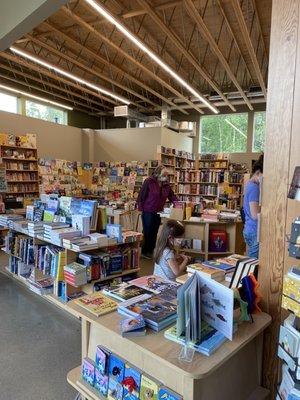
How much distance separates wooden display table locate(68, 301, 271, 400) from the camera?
123cm

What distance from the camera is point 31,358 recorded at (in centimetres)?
252

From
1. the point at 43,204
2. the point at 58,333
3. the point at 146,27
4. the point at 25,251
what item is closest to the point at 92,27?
the point at 146,27

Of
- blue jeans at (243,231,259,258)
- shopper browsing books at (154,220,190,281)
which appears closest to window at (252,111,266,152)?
blue jeans at (243,231,259,258)

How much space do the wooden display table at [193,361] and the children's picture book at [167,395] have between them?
26mm

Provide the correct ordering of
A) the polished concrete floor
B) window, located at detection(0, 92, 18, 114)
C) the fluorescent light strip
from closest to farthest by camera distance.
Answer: the polished concrete floor, the fluorescent light strip, window, located at detection(0, 92, 18, 114)

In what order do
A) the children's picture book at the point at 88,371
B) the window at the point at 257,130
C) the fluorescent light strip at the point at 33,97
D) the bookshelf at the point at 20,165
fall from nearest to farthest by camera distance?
the children's picture book at the point at 88,371, the bookshelf at the point at 20,165, the fluorescent light strip at the point at 33,97, the window at the point at 257,130

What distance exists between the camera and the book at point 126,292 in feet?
5.93

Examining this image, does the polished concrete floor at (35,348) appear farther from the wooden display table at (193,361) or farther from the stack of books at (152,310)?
the stack of books at (152,310)

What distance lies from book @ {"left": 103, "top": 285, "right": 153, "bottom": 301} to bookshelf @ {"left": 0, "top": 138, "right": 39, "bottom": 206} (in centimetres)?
633

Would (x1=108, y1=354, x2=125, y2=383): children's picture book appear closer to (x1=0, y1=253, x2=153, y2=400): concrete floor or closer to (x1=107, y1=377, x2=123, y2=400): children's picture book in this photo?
(x1=107, y1=377, x2=123, y2=400): children's picture book

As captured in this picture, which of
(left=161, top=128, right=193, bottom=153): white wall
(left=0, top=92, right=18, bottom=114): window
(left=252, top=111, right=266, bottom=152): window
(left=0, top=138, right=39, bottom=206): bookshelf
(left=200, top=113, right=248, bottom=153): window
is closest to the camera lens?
(left=0, top=138, right=39, bottom=206): bookshelf

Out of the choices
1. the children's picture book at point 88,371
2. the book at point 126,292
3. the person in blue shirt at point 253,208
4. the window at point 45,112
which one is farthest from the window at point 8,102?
the children's picture book at point 88,371

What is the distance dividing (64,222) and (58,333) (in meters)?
1.24

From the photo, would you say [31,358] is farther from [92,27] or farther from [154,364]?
[92,27]
